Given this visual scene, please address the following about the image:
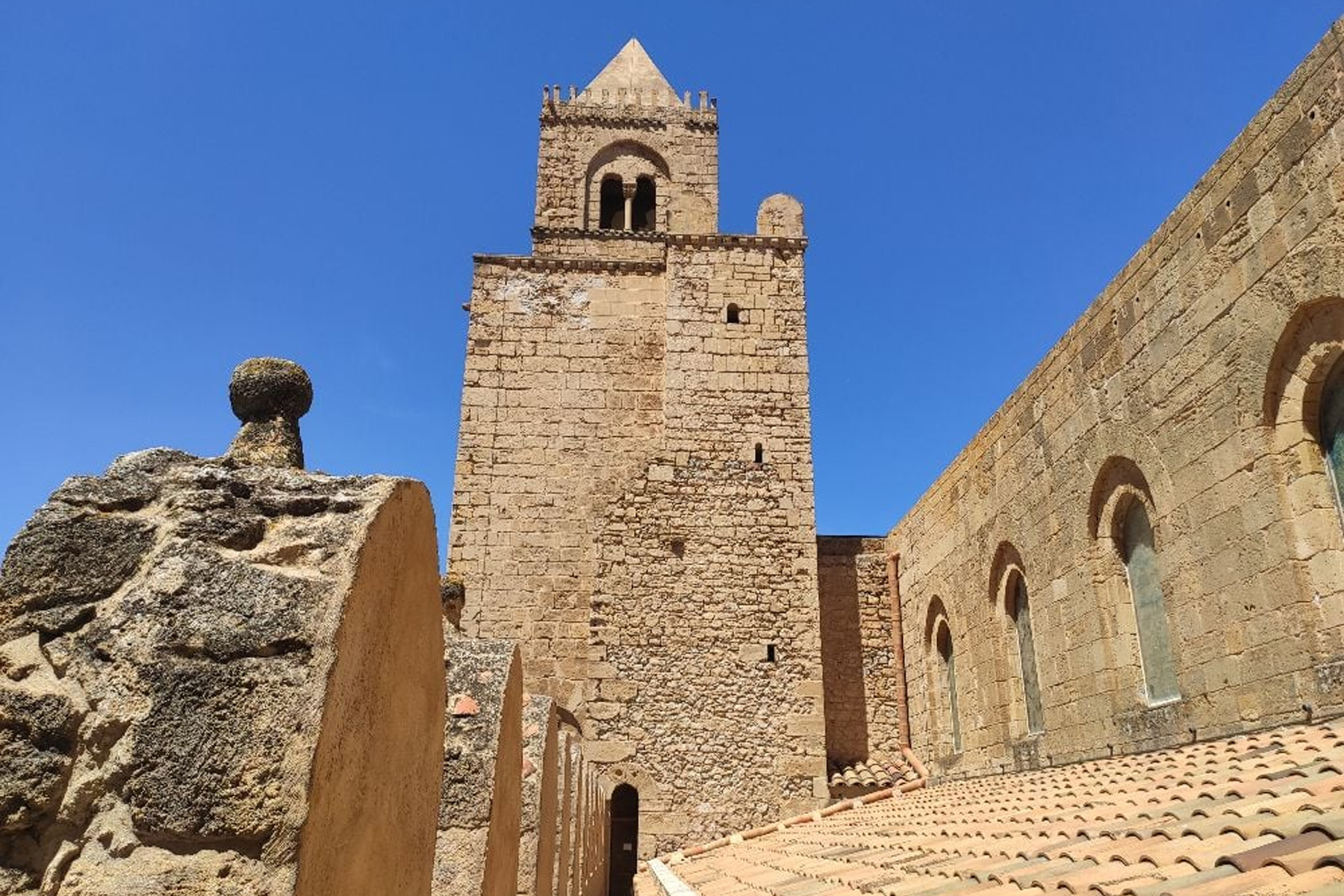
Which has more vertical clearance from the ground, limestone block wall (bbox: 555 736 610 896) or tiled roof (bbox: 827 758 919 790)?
tiled roof (bbox: 827 758 919 790)

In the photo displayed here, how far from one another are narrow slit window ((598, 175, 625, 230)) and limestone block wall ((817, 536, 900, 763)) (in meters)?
7.76

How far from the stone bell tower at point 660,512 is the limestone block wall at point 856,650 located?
1.12 meters

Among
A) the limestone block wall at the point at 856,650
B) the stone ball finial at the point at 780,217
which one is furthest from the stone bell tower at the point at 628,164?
the limestone block wall at the point at 856,650

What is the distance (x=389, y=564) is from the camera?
1694mm

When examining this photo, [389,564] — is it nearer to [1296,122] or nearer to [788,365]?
[1296,122]

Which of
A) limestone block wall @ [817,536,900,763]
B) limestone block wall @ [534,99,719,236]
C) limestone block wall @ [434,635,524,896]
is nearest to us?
limestone block wall @ [434,635,524,896]

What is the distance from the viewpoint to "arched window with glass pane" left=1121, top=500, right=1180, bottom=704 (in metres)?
7.30

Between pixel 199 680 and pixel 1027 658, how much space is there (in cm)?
961

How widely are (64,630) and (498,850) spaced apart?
6.08 feet

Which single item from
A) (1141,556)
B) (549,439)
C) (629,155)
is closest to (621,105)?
(629,155)

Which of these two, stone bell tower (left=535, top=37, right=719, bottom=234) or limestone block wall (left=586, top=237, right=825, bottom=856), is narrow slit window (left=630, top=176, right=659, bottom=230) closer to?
stone bell tower (left=535, top=37, right=719, bottom=234)

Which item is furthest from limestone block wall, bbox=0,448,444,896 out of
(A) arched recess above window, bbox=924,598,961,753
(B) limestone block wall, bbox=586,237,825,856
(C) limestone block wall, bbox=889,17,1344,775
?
(B) limestone block wall, bbox=586,237,825,856

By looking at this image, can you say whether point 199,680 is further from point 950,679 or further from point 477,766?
point 950,679

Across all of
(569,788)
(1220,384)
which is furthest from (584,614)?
(1220,384)
